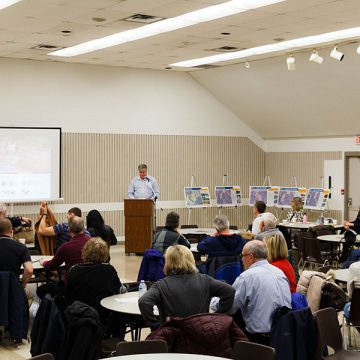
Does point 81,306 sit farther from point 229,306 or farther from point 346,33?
point 346,33

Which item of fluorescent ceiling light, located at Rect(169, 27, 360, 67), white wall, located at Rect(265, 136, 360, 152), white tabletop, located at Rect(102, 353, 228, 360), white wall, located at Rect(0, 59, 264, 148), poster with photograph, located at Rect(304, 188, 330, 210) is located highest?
fluorescent ceiling light, located at Rect(169, 27, 360, 67)

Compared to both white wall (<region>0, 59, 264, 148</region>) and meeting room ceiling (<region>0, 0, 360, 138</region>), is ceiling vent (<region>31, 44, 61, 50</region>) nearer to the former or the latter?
meeting room ceiling (<region>0, 0, 360, 138</region>)

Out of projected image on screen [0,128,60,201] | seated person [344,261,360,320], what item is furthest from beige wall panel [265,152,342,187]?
seated person [344,261,360,320]

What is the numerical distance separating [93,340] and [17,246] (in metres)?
2.91

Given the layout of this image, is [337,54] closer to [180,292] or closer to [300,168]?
[300,168]

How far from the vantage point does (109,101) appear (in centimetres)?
1706

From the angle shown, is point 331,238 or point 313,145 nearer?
point 331,238

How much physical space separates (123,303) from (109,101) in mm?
11025

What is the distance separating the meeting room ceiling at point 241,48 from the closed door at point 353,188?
0.74m

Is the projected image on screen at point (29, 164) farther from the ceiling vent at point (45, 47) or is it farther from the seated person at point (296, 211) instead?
the seated person at point (296, 211)

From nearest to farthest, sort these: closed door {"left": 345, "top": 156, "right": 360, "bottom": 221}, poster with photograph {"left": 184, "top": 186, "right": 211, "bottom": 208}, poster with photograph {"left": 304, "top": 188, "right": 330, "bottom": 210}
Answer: poster with photograph {"left": 304, "top": 188, "right": 330, "bottom": 210}
closed door {"left": 345, "top": 156, "right": 360, "bottom": 221}
poster with photograph {"left": 184, "top": 186, "right": 211, "bottom": 208}

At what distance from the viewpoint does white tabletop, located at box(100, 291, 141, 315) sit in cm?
623

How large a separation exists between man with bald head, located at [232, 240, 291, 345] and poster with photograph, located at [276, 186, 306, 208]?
11.6 m

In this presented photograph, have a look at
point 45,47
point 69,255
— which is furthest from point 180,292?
point 45,47
